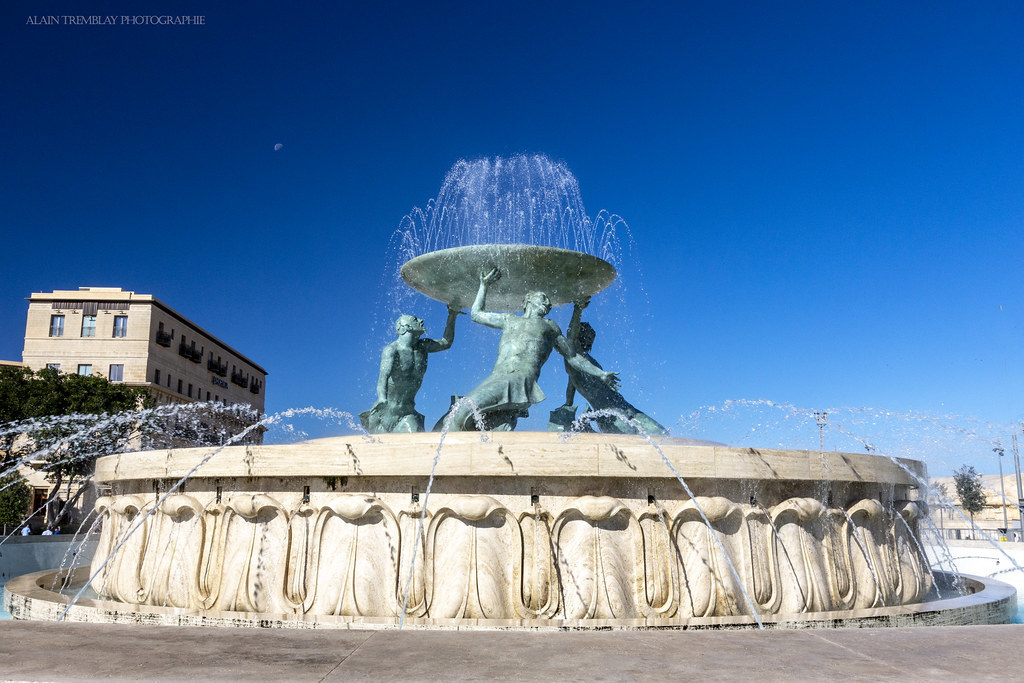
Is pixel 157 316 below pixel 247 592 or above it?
above

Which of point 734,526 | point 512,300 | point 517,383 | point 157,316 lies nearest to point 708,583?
point 734,526

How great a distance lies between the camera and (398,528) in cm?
618

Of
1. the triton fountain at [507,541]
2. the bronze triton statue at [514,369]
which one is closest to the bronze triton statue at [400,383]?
the bronze triton statue at [514,369]

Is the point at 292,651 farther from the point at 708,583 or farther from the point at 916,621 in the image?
the point at 916,621

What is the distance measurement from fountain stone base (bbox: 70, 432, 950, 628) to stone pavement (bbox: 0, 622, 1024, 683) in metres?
2.08

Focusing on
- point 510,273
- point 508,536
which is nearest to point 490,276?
point 510,273

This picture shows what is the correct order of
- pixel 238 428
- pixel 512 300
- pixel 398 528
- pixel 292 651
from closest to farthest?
pixel 292 651, pixel 398 528, pixel 512 300, pixel 238 428

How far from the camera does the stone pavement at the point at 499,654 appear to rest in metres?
3.03

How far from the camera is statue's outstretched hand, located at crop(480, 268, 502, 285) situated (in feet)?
36.0

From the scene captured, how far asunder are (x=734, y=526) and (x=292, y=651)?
4007 mm

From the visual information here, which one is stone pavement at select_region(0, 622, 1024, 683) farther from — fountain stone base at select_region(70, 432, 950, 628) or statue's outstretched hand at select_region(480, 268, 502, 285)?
statue's outstretched hand at select_region(480, 268, 502, 285)

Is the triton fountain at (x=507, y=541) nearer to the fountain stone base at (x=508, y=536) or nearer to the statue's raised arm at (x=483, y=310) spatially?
the fountain stone base at (x=508, y=536)

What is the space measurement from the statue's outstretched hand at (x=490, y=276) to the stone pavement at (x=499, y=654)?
735 cm

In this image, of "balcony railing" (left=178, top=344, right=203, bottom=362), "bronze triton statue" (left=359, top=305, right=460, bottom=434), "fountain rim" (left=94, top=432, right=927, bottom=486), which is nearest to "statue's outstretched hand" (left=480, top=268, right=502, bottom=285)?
"bronze triton statue" (left=359, top=305, right=460, bottom=434)
